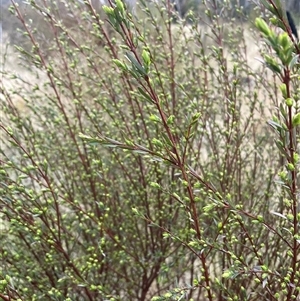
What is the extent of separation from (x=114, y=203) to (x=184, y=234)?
630mm

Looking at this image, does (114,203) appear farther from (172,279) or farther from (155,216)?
(172,279)

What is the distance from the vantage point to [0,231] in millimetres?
2410

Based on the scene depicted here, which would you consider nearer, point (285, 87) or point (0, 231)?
point (285, 87)

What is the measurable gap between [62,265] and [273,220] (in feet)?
3.25

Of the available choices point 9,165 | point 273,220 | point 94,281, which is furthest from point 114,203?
point 9,165

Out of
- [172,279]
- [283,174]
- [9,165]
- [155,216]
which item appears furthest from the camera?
[172,279]

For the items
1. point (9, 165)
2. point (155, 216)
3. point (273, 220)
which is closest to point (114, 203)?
point (155, 216)

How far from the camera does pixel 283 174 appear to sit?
0.98m

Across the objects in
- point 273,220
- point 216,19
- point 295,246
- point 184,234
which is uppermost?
point 216,19

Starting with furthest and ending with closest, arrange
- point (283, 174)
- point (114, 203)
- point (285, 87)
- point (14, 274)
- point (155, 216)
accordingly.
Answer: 1. point (114, 203)
2. point (155, 216)
3. point (14, 274)
4. point (283, 174)
5. point (285, 87)

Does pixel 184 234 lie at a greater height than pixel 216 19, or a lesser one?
lesser

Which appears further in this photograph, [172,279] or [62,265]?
[172,279]

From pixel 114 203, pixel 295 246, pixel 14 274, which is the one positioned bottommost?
pixel 295 246

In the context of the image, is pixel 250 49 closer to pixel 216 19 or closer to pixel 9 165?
pixel 216 19
